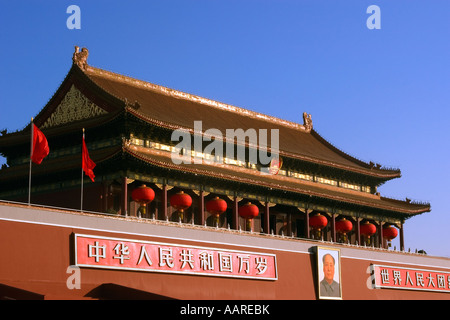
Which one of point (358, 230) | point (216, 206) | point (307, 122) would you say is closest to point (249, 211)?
point (216, 206)

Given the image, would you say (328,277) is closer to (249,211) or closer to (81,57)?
(249,211)

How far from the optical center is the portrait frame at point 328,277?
39.4m

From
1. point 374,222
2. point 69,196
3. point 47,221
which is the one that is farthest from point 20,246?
point 374,222

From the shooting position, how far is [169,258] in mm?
32281

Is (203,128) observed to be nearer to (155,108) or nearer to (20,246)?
(155,108)

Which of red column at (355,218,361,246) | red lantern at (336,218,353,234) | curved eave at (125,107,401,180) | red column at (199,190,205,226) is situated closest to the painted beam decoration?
red column at (199,190,205,226)

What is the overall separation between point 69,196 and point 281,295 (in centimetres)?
1005

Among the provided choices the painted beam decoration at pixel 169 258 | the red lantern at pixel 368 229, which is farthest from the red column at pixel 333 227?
the painted beam decoration at pixel 169 258

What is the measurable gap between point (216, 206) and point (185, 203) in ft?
6.60

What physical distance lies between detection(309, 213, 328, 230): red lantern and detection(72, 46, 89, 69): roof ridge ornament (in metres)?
13.6

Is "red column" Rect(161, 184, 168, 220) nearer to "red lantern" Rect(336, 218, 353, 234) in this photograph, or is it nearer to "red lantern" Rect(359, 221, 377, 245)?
"red lantern" Rect(336, 218, 353, 234)

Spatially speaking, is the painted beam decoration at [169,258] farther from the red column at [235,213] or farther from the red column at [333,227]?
the red column at [333,227]
